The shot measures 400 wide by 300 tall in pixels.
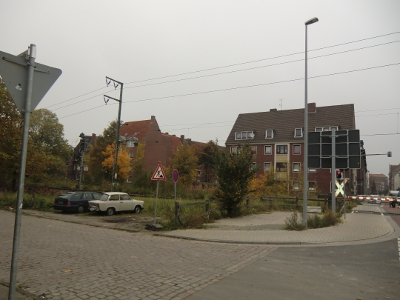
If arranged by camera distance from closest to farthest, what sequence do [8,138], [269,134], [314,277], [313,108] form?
[314,277], [8,138], [313,108], [269,134]

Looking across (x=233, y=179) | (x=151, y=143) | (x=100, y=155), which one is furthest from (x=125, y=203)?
(x=151, y=143)

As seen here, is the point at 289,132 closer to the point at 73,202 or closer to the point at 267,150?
the point at 267,150

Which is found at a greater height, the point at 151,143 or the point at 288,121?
the point at 288,121

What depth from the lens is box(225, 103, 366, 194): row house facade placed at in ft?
167

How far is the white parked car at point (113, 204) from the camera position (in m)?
18.0

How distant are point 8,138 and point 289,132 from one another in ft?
142

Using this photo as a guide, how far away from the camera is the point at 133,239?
1070 centimetres

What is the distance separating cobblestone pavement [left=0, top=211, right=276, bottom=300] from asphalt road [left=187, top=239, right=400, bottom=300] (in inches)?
16.2

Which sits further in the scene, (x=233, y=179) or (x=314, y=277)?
(x=233, y=179)

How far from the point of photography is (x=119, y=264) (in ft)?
23.0

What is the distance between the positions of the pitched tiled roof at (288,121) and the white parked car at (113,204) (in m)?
39.7

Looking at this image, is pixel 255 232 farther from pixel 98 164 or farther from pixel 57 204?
pixel 98 164

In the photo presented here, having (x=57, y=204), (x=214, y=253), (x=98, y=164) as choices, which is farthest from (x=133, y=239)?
(x=98, y=164)

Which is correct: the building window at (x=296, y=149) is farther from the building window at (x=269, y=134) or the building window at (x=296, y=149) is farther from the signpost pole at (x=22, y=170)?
the signpost pole at (x=22, y=170)
